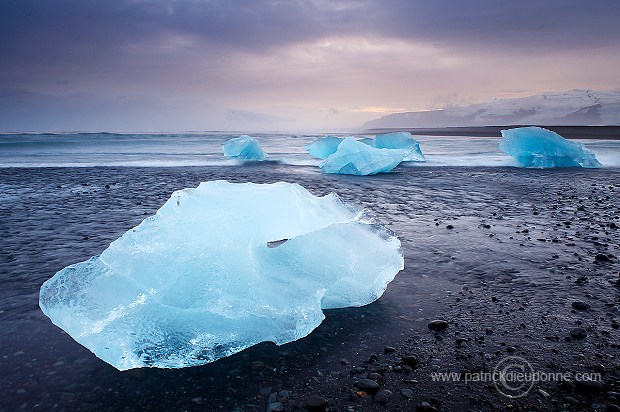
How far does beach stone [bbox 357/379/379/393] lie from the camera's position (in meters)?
2.07

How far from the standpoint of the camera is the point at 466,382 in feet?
6.98

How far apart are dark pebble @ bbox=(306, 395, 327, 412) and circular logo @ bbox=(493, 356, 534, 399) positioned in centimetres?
95

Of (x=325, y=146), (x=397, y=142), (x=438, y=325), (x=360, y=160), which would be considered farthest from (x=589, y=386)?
(x=397, y=142)

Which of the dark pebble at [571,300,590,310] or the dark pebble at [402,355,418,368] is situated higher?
the dark pebble at [402,355,418,368]

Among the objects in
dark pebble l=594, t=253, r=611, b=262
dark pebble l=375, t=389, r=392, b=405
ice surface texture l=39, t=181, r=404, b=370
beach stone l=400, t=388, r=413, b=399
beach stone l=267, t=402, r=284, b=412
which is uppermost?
ice surface texture l=39, t=181, r=404, b=370

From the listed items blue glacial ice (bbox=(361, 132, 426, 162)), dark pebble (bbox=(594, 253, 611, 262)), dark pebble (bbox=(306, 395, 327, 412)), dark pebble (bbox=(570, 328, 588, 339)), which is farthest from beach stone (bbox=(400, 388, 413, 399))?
blue glacial ice (bbox=(361, 132, 426, 162))

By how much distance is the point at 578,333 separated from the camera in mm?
2568

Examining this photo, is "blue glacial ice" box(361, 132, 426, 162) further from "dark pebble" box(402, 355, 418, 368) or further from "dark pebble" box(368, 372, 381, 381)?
"dark pebble" box(368, 372, 381, 381)

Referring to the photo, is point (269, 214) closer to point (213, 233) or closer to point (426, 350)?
point (213, 233)

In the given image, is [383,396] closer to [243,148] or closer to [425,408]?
[425,408]

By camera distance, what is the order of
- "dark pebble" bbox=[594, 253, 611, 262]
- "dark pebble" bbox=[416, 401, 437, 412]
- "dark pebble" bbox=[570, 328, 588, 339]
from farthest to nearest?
"dark pebble" bbox=[594, 253, 611, 262]
"dark pebble" bbox=[570, 328, 588, 339]
"dark pebble" bbox=[416, 401, 437, 412]

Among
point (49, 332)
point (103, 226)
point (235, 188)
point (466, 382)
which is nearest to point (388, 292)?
point (466, 382)

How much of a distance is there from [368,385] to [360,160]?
1095cm

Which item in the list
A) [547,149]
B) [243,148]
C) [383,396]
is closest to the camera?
[383,396]
